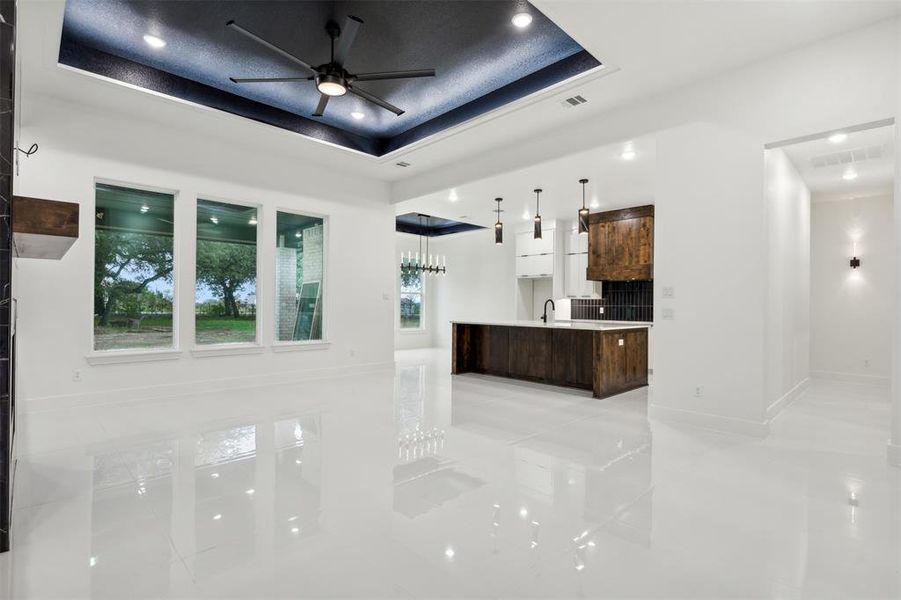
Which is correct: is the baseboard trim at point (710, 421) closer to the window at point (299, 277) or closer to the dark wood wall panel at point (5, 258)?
the dark wood wall panel at point (5, 258)

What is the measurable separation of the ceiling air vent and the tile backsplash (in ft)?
15.5

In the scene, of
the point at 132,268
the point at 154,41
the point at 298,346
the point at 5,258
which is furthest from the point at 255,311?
the point at 5,258

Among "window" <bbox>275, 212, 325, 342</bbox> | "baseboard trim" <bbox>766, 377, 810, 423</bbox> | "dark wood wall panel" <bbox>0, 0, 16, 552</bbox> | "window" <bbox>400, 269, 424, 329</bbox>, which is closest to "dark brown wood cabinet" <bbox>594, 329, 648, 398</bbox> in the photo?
"baseboard trim" <bbox>766, 377, 810, 423</bbox>

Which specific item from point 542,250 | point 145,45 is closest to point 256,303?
point 145,45

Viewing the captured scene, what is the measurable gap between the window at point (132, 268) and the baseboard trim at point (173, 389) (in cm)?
52

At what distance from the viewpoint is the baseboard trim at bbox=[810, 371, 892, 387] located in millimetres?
6590

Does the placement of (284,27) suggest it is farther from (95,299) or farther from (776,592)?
(776,592)

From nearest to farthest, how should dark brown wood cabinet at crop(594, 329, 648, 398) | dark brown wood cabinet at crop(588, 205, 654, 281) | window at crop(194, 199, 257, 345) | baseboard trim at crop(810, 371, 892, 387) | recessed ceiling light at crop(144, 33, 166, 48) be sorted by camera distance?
1. recessed ceiling light at crop(144, 33, 166, 48)
2. dark brown wood cabinet at crop(594, 329, 648, 398)
3. window at crop(194, 199, 257, 345)
4. baseboard trim at crop(810, 371, 892, 387)
5. dark brown wood cabinet at crop(588, 205, 654, 281)

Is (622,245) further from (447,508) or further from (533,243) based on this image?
(447,508)

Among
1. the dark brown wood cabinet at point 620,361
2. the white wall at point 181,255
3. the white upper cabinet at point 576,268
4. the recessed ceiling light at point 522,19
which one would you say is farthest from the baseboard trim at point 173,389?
the recessed ceiling light at point 522,19

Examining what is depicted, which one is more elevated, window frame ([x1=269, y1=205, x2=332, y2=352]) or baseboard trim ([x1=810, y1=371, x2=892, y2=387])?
window frame ([x1=269, y1=205, x2=332, y2=352])

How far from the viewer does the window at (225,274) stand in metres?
6.10

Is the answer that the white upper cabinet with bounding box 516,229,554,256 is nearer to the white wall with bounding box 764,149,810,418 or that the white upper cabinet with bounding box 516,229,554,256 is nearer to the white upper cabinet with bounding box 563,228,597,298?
the white upper cabinet with bounding box 563,228,597,298

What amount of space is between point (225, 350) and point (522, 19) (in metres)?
5.07
